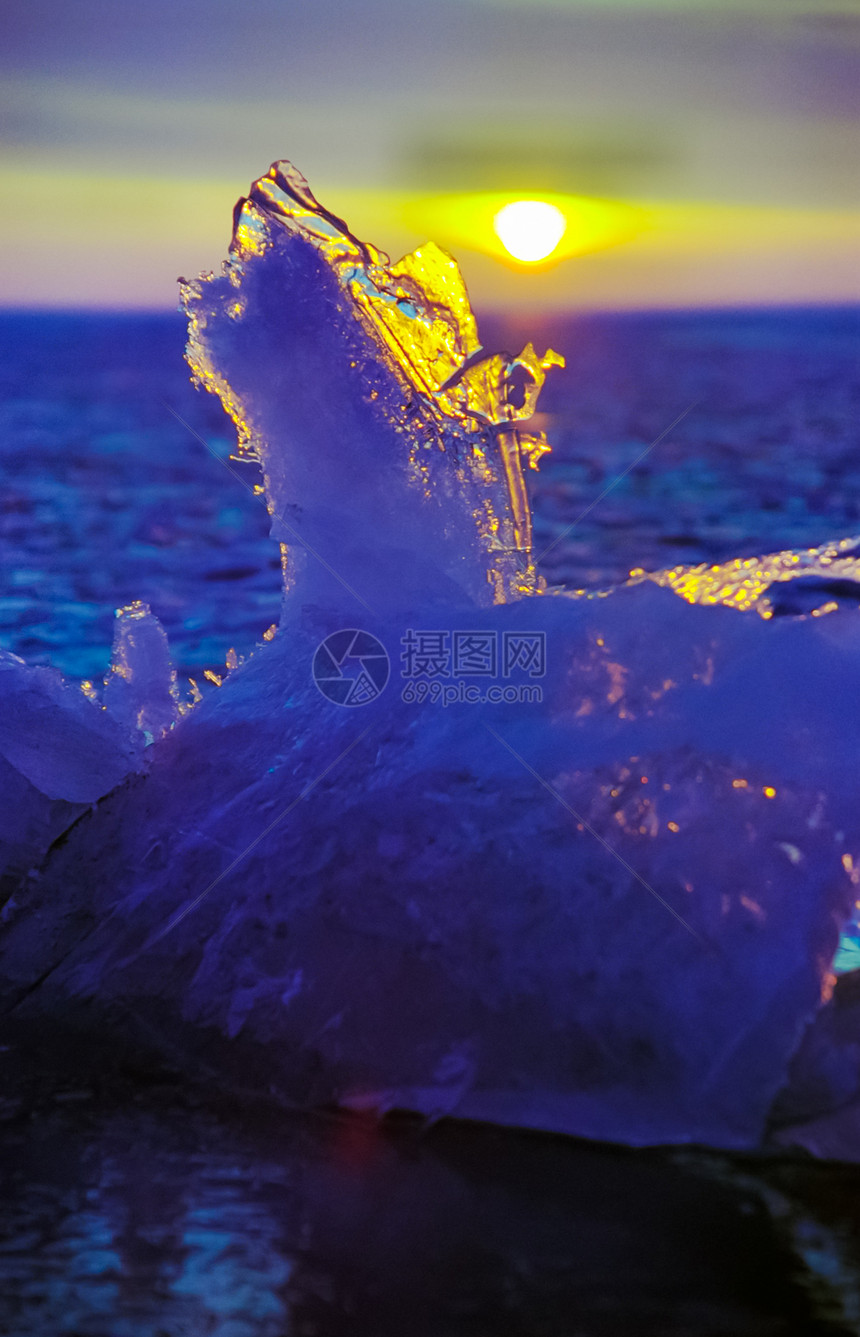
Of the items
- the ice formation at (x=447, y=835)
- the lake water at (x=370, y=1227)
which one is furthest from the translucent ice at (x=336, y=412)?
the lake water at (x=370, y=1227)

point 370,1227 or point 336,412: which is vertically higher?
point 336,412

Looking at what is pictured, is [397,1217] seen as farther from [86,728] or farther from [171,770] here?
[86,728]

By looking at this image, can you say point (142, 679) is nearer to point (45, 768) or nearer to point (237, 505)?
point (45, 768)

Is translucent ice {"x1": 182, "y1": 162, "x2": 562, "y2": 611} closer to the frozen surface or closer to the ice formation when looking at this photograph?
the ice formation

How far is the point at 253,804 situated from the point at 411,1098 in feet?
1.84

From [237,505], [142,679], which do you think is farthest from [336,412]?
[237,505]

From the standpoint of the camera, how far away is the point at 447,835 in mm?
2096

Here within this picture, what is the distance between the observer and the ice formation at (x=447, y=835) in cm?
195

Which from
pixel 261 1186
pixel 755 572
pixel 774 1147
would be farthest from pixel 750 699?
pixel 261 1186

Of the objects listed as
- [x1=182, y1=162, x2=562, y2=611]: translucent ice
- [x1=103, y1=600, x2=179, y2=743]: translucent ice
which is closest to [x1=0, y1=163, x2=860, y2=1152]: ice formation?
[x1=182, y1=162, x2=562, y2=611]: translucent ice

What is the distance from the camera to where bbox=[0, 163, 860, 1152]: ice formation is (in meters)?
1.95

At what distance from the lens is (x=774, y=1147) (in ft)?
6.26

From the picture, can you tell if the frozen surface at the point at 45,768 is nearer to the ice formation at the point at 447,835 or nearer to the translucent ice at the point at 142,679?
the ice formation at the point at 447,835

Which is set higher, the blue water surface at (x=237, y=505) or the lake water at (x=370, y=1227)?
the blue water surface at (x=237, y=505)
